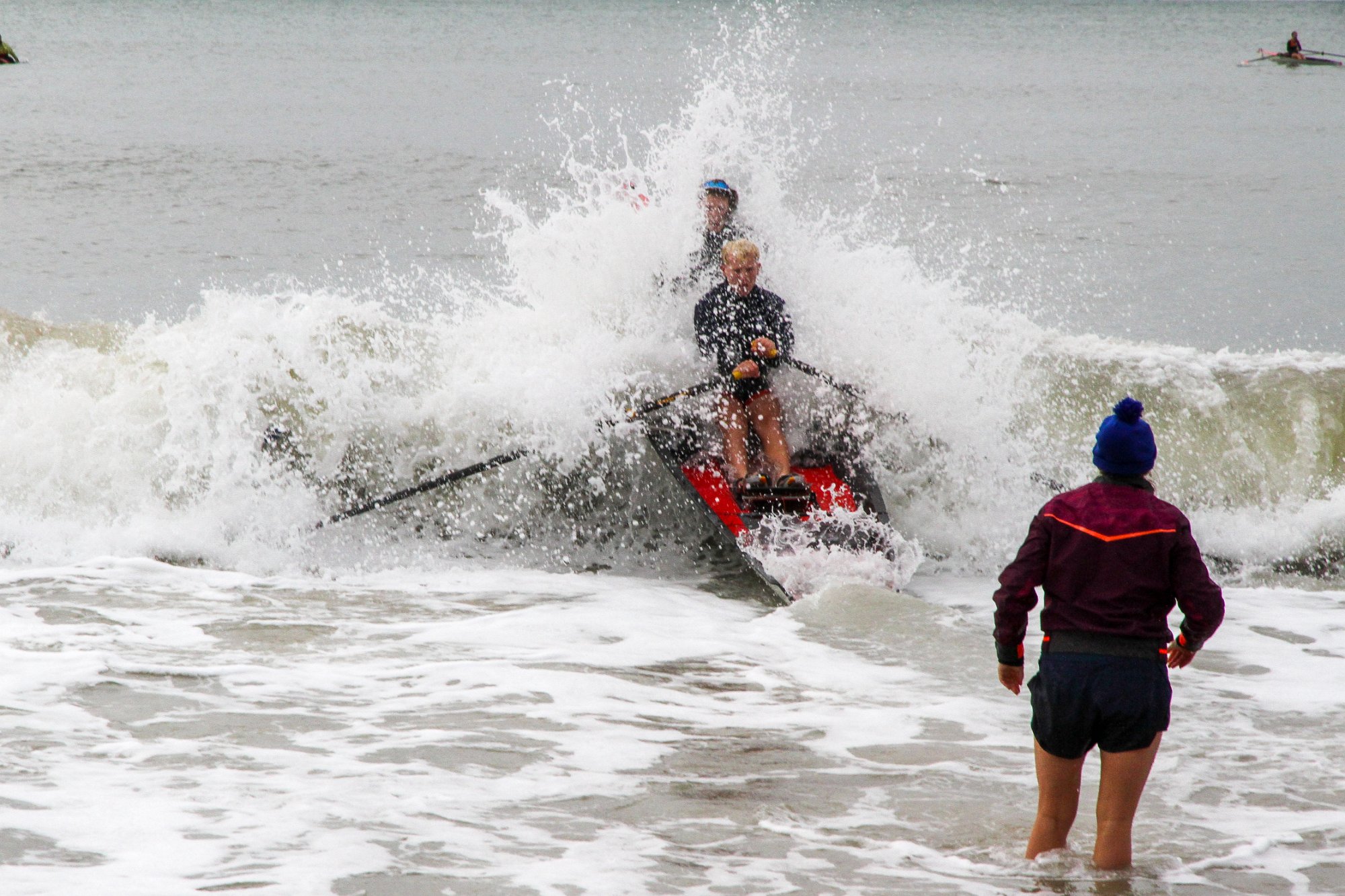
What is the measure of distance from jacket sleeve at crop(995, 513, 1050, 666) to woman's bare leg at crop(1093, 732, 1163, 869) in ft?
1.12

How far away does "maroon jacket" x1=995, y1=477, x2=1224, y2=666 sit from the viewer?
3.15m

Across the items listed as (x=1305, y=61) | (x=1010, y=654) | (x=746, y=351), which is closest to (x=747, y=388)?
(x=746, y=351)

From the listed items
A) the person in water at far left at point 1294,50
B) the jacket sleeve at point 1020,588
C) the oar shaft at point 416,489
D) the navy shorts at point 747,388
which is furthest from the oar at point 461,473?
the person in water at far left at point 1294,50

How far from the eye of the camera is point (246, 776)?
399 centimetres

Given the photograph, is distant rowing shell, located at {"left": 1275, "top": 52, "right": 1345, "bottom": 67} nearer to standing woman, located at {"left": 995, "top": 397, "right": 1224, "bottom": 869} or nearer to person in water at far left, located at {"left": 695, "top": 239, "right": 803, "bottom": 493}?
person in water at far left, located at {"left": 695, "top": 239, "right": 803, "bottom": 493}

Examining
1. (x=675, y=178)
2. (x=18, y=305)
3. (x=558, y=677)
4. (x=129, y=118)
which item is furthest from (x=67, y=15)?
(x=558, y=677)

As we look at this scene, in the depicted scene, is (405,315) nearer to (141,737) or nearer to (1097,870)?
(141,737)

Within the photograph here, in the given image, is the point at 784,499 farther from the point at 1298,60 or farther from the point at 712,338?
the point at 1298,60

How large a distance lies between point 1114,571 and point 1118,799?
59cm

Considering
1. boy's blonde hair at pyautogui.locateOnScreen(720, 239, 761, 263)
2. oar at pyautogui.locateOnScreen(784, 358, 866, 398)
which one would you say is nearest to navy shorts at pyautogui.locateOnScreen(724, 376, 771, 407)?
oar at pyautogui.locateOnScreen(784, 358, 866, 398)

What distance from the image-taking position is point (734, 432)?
741cm

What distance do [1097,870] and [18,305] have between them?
47.4ft

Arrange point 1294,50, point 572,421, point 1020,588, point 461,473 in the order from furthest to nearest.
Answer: point 1294,50, point 572,421, point 461,473, point 1020,588

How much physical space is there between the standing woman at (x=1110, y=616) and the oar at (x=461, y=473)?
430 centimetres
